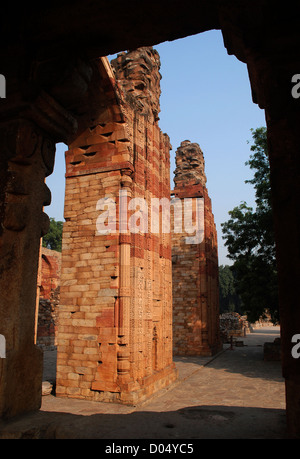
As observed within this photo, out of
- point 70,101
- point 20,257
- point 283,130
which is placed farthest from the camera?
point 70,101

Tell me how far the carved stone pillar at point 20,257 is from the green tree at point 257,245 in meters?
11.3

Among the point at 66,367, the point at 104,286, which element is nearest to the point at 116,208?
the point at 104,286

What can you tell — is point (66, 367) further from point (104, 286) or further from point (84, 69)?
point (84, 69)

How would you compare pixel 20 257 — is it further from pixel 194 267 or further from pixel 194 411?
pixel 194 267

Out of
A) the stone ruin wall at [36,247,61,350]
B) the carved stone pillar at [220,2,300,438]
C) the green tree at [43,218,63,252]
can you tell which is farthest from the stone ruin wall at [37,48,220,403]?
the green tree at [43,218,63,252]

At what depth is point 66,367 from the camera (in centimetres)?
780

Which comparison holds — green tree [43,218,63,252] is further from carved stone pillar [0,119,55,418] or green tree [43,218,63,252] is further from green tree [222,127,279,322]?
carved stone pillar [0,119,55,418]

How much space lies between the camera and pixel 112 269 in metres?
7.74

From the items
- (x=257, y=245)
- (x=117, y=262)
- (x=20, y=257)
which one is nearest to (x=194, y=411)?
(x=20, y=257)

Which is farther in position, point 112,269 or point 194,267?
point 194,267

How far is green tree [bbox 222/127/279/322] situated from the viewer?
13781 mm

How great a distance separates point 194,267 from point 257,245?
357 cm

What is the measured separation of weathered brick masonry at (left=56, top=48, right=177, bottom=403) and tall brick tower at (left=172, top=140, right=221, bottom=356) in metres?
7.09

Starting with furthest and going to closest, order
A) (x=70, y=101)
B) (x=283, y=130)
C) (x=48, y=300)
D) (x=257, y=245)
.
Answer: (x=48, y=300)
(x=257, y=245)
(x=70, y=101)
(x=283, y=130)
